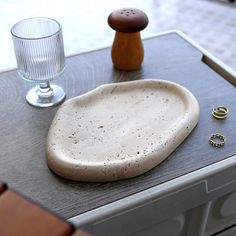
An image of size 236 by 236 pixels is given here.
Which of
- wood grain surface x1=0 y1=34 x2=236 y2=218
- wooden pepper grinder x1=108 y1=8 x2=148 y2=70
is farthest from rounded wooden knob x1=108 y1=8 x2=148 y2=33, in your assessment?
wood grain surface x1=0 y1=34 x2=236 y2=218

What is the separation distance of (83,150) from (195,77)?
1.12 feet

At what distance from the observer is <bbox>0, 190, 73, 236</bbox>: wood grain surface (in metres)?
0.33

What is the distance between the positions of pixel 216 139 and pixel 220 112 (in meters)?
0.08

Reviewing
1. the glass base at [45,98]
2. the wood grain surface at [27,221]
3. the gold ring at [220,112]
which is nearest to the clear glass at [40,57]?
the glass base at [45,98]

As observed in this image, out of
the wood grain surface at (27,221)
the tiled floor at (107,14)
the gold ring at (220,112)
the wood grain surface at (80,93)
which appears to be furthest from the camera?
the tiled floor at (107,14)

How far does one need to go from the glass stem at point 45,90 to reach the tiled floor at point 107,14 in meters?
0.96

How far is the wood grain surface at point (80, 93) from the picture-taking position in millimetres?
636

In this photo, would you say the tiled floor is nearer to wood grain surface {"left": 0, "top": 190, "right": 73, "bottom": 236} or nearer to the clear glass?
the clear glass

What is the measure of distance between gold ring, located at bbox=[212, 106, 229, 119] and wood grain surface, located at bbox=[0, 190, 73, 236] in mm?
509

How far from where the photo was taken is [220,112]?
0.78 meters

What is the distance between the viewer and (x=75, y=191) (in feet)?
2.09

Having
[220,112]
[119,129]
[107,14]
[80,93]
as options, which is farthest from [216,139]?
[107,14]

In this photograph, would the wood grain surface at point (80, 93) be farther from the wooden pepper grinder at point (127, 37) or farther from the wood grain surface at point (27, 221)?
the wood grain surface at point (27, 221)

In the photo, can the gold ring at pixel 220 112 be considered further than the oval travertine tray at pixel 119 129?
Yes
